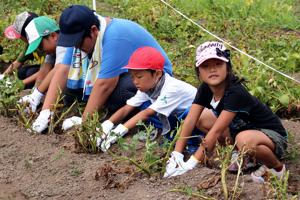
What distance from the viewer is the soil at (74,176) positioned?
290cm

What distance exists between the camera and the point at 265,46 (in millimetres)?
5273

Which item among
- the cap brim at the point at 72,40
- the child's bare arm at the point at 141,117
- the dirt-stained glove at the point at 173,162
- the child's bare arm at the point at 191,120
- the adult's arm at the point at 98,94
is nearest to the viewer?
the dirt-stained glove at the point at 173,162

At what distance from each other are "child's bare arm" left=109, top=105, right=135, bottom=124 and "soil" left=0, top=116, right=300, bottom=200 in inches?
11.3

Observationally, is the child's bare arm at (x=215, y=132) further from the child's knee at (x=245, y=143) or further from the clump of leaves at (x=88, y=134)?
the clump of leaves at (x=88, y=134)

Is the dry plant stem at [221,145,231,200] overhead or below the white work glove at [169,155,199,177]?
overhead

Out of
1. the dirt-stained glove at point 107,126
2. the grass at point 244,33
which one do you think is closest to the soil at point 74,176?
the dirt-stained glove at point 107,126

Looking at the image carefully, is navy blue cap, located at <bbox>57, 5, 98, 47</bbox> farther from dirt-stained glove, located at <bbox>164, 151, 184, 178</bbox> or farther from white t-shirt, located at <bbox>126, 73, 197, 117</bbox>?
dirt-stained glove, located at <bbox>164, 151, 184, 178</bbox>

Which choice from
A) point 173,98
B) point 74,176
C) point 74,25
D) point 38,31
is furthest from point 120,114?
point 38,31

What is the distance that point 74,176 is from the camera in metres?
3.20

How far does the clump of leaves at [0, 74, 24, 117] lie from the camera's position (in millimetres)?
4039

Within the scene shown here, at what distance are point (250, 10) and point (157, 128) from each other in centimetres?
273

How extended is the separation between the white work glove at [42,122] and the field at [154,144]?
0.07 m

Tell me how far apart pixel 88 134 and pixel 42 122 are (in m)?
0.56

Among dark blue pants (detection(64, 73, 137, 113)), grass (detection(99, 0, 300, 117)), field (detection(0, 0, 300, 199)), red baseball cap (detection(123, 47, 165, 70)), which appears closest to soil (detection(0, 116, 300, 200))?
field (detection(0, 0, 300, 199))
